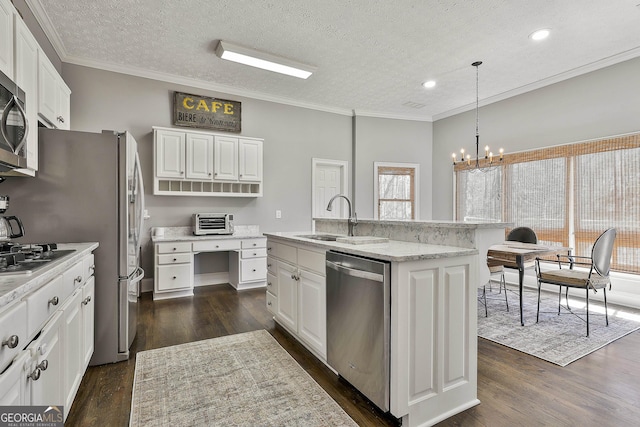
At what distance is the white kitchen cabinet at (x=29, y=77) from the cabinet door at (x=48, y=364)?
1.12 m

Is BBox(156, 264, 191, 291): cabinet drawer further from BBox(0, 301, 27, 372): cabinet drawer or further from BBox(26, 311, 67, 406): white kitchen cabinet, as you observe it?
BBox(0, 301, 27, 372): cabinet drawer

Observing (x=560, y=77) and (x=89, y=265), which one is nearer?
(x=89, y=265)

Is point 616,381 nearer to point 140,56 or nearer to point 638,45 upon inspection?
point 638,45

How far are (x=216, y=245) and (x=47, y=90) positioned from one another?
97.6 inches

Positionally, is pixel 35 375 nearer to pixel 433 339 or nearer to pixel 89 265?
pixel 89 265

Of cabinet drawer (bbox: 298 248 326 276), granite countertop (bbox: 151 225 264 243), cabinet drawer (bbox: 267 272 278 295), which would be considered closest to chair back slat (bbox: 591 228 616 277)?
cabinet drawer (bbox: 298 248 326 276)

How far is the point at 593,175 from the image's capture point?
14.0 feet

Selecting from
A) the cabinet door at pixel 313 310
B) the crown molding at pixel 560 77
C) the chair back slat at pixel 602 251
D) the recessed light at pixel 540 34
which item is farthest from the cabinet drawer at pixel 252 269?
the crown molding at pixel 560 77

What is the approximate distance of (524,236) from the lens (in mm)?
4277

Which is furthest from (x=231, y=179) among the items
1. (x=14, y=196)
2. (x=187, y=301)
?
(x=14, y=196)

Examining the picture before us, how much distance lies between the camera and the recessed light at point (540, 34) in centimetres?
348

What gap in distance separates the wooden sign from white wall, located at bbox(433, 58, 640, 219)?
14.0ft

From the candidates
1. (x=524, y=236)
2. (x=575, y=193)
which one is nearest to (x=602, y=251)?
(x=524, y=236)

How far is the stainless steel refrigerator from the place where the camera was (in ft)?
7.29
